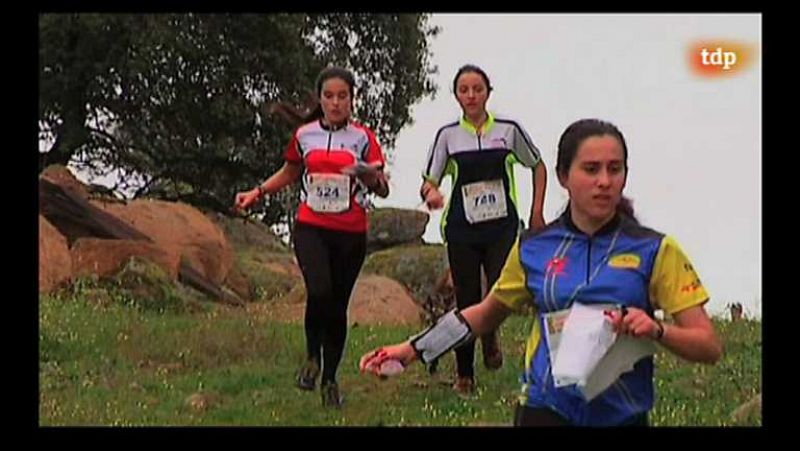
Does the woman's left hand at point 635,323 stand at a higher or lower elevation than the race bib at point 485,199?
lower

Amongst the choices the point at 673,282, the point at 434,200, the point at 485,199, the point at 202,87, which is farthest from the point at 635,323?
the point at 202,87

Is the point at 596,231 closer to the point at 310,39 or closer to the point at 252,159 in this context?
the point at 310,39

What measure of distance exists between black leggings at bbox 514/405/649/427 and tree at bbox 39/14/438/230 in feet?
16.5

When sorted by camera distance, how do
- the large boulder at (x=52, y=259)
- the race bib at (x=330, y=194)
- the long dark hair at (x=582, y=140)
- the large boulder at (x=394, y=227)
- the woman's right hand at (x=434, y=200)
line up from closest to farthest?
the long dark hair at (x=582, y=140), the woman's right hand at (x=434, y=200), the race bib at (x=330, y=194), the large boulder at (x=52, y=259), the large boulder at (x=394, y=227)

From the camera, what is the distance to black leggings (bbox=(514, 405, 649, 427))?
395 cm

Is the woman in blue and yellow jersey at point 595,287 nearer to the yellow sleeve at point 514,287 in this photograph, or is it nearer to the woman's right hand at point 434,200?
the yellow sleeve at point 514,287

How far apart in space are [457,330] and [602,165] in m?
0.68

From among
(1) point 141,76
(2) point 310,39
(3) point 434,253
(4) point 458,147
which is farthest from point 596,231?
(3) point 434,253

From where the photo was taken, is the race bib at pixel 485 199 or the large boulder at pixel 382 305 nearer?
the race bib at pixel 485 199

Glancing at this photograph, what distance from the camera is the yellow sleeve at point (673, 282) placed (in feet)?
12.3

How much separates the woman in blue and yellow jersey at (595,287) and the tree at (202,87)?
192 inches

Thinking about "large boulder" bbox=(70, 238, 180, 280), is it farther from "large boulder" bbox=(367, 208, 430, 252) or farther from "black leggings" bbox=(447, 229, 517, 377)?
"black leggings" bbox=(447, 229, 517, 377)

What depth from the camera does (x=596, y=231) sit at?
3922mm

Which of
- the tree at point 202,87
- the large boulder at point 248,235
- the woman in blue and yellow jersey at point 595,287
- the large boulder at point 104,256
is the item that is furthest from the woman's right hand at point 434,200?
the large boulder at point 248,235
